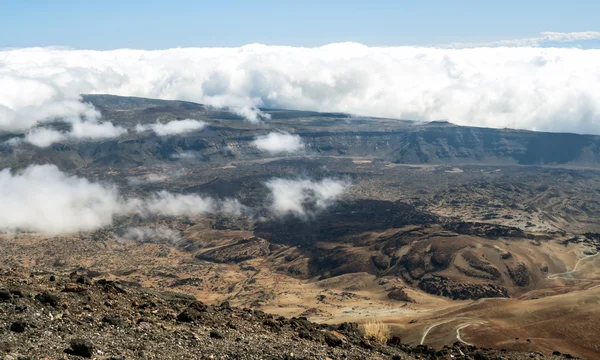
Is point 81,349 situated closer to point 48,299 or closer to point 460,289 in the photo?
point 48,299

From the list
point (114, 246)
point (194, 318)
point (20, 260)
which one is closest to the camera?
point (194, 318)

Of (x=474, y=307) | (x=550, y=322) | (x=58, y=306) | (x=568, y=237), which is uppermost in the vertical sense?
(x=58, y=306)

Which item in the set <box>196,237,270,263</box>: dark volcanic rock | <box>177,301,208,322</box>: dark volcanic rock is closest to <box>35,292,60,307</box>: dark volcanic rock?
<box>177,301,208,322</box>: dark volcanic rock

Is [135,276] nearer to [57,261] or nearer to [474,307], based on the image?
[57,261]

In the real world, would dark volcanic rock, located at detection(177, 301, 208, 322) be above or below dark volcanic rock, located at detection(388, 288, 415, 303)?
above

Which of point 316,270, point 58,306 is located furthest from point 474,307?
point 316,270

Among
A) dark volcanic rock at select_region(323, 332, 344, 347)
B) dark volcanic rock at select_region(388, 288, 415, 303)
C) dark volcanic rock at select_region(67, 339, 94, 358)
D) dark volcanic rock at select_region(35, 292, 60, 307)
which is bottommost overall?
dark volcanic rock at select_region(388, 288, 415, 303)

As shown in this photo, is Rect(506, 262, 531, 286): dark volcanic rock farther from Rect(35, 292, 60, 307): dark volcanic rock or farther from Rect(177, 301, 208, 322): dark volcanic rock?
Rect(35, 292, 60, 307): dark volcanic rock

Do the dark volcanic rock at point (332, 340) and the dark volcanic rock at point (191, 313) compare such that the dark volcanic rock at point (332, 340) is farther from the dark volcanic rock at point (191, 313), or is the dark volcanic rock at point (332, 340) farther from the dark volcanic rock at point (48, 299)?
the dark volcanic rock at point (48, 299)
